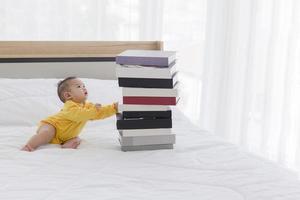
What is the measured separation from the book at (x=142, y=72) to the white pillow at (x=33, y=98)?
57cm

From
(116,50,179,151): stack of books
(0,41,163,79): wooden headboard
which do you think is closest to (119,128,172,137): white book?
(116,50,179,151): stack of books

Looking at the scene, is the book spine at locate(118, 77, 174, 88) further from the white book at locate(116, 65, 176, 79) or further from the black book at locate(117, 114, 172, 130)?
the black book at locate(117, 114, 172, 130)

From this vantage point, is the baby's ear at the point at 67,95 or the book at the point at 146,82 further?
the baby's ear at the point at 67,95

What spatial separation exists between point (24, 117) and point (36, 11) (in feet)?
3.11

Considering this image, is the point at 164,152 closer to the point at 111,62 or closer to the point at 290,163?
the point at 111,62

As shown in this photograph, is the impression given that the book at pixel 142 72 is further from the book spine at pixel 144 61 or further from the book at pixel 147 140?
the book at pixel 147 140

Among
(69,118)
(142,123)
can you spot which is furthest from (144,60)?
(69,118)

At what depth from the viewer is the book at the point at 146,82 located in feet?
4.93

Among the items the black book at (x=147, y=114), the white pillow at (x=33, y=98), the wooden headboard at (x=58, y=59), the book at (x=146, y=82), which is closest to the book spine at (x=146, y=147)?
the black book at (x=147, y=114)

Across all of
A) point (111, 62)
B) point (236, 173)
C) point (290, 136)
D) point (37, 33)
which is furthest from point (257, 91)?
point (236, 173)

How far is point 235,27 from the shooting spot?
116 inches

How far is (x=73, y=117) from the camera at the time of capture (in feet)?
5.09

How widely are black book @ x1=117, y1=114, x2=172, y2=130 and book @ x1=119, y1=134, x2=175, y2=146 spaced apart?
0.04 meters

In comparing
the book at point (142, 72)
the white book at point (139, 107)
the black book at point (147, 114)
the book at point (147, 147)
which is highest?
the book at point (142, 72)
